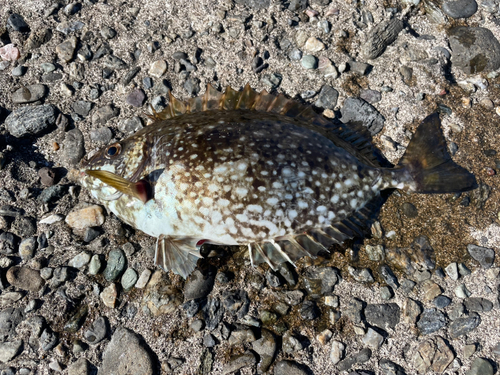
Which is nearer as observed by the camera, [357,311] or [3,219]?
[357,311]

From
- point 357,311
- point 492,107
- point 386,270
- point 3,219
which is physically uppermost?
point 492,107

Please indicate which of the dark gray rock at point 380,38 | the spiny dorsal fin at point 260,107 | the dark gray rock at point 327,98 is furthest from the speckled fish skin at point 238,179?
the dark gray rock at point 380,38

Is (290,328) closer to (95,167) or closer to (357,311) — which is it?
(357,311)

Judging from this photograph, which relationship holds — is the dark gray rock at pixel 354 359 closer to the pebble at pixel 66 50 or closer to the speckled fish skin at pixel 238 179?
the speckled fish skin at pixel 238 179

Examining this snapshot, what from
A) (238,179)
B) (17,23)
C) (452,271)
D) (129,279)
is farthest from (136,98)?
(452,271)

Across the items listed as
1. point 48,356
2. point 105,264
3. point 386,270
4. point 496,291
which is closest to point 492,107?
point 496,291

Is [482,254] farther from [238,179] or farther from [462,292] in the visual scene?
[238,179]
